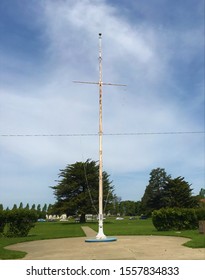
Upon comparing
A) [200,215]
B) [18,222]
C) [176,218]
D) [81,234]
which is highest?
[200,215]

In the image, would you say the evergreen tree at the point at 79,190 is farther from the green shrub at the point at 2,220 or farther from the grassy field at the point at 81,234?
the green shrub at the point at 2,220

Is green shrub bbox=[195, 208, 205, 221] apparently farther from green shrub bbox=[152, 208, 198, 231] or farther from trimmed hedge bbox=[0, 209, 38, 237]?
trimmed hedge bbox=[0, 209, 38, 237]

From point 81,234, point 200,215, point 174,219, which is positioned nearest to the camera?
point 81,234

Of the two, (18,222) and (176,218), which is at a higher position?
(176,218)

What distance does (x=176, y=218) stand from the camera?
1086 inches

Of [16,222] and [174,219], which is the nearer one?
[16,222]

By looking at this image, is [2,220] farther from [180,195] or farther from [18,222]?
[180,195]

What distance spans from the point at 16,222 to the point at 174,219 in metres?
11.4

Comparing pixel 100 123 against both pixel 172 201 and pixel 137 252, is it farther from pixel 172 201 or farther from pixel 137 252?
pixel 172 201

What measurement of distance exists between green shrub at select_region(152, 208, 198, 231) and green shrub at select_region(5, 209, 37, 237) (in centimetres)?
926

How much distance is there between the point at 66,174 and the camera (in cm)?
6112

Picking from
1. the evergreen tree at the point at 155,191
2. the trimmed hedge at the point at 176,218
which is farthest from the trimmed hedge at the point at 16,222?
the evergreen tree at the point at 155,191

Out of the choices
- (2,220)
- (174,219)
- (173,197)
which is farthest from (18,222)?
(173,197)

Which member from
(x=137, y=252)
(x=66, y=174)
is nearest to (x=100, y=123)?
(x=137, y=252)
